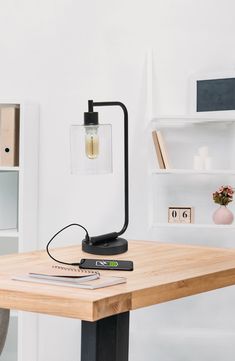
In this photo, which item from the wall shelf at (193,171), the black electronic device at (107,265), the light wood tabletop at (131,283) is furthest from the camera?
the wall shelf at (193,171)

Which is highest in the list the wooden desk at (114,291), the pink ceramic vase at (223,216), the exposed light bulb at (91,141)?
the exposed light bulb at (91,141)

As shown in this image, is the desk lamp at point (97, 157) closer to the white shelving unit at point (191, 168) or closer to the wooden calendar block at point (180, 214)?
the wooden calendar block at point (180, 214)

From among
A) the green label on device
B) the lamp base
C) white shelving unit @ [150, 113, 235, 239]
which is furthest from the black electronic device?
white shelving unit @ [150, 113, 235, 239]

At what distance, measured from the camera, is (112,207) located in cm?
396

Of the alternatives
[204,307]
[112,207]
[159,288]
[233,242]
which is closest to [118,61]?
[112,207]

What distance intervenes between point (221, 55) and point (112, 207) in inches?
39.4

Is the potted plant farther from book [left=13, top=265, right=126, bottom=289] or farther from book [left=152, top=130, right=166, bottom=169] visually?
book [left=13, top=265, right=126, bottom=289]

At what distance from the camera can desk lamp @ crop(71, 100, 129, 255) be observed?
2.64 m

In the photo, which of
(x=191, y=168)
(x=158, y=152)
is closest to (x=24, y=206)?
(x=158, y=152)

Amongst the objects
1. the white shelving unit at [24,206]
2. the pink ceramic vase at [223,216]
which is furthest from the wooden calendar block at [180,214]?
the white shelving unit at [24,206]

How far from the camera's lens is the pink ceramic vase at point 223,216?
3.61 metres

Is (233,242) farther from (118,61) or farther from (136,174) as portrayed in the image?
(118,61)

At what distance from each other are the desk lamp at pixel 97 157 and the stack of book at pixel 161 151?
685 millimetres

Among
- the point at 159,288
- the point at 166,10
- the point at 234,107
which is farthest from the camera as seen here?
the point at 166,10
